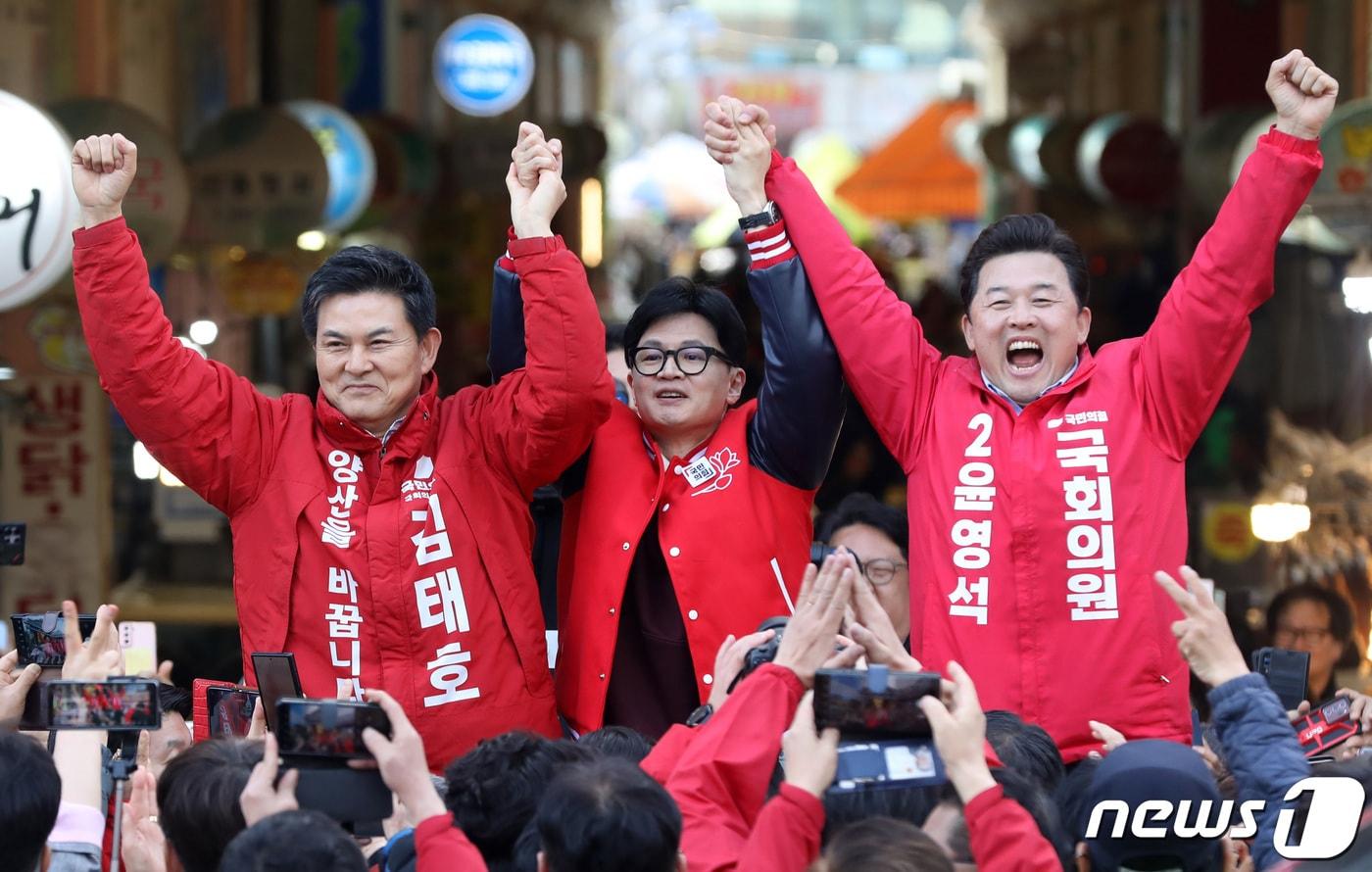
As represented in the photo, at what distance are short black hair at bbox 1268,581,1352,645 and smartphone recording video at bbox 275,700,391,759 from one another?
4043mm

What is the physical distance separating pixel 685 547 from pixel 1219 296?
1.27 m

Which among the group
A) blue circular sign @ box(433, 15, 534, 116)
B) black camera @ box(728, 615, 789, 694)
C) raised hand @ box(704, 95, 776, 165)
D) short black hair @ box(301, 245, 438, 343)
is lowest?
black camera @ box(728, 615, 789, 694)

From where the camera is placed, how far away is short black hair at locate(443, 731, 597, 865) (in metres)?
3.15

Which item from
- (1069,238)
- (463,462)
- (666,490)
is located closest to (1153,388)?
(1069,238)

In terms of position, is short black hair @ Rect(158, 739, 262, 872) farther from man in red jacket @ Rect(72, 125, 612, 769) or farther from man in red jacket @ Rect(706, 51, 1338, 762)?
man in red jacket @ Rect(706, 51, 1338, 762)

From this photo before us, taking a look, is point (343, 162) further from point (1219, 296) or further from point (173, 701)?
point (1219, 296)

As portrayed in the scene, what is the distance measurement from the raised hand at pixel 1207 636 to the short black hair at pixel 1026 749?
0.41 meters

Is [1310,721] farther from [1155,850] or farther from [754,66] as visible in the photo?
[754,66]

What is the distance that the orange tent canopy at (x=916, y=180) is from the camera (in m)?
21.5

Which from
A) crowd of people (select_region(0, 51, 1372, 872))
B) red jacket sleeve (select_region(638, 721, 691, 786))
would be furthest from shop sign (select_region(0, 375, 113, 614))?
red jacket sleeve (select_region(638, 721, 691, 786))

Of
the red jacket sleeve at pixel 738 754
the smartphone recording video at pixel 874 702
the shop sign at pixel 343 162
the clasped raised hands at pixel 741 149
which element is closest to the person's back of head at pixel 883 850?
the smartphone recording video at pixel 874 702

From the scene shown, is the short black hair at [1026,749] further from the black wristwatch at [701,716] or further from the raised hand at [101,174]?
the raised hand at [101,174]

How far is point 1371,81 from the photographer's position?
359 inches

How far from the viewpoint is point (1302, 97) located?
382cm
